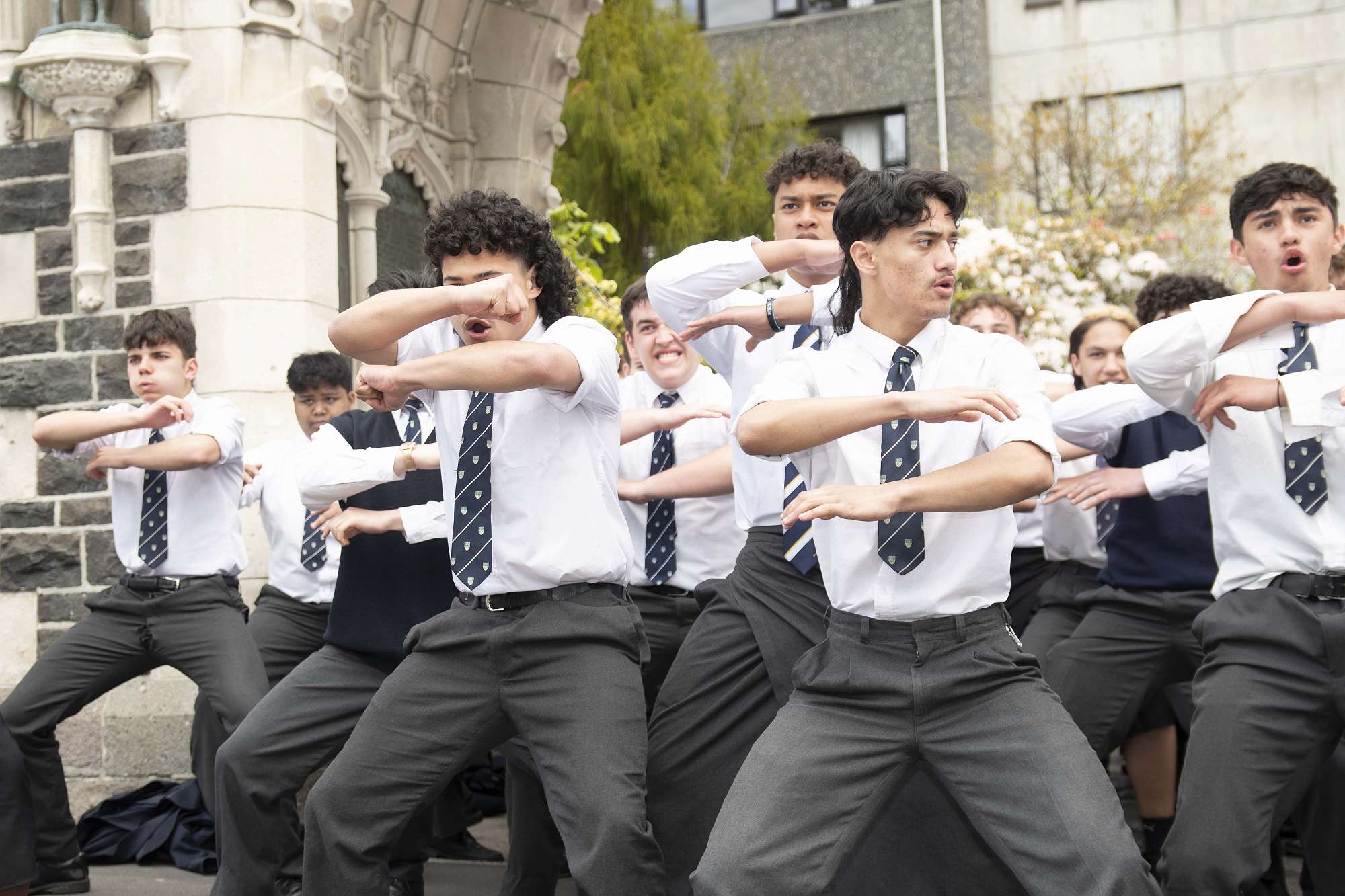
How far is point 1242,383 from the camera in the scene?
→ 13.8 ft

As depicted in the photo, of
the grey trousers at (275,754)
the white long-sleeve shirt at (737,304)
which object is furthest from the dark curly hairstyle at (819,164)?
the grey trousers at (275,754)

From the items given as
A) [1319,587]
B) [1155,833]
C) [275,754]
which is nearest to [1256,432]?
[1319,587]

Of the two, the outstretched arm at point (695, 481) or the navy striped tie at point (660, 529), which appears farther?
the navy striped tie at point (660, 529)

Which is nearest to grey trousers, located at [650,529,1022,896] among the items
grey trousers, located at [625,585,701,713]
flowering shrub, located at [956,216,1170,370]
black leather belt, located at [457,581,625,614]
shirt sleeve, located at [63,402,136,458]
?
black leather belt, located at [457,581,625,614]

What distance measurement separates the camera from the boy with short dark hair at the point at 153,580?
20.7 ft

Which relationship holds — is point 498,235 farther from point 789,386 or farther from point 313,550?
point 313,550

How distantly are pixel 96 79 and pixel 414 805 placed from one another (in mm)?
5612

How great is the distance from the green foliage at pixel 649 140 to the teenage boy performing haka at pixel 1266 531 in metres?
16.4

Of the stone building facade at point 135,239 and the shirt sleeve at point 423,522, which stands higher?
the stone building facade at point 135,239

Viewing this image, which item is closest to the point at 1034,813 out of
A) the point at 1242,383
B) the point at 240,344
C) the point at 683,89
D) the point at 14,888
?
the point at 1242,383

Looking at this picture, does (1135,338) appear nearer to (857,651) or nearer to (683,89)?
(857,651)

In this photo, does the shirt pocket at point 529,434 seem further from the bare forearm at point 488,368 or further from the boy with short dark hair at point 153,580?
the boy with short dark hair at point 153,580

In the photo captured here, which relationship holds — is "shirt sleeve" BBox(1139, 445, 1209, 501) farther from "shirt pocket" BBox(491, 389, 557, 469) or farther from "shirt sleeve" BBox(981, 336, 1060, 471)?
"shirt pocket" BBox(491, 389, 557, 469)

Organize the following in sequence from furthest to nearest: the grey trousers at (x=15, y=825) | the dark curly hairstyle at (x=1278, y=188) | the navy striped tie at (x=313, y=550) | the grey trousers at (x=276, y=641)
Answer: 1. the navy striped tie at (x=313, y=550)
2. the grey trousers at (x=276, y=641)
3. the grey trousers at (x=15, y=825)
4. the dark curly hairstyle at (x=1278, y=188)
